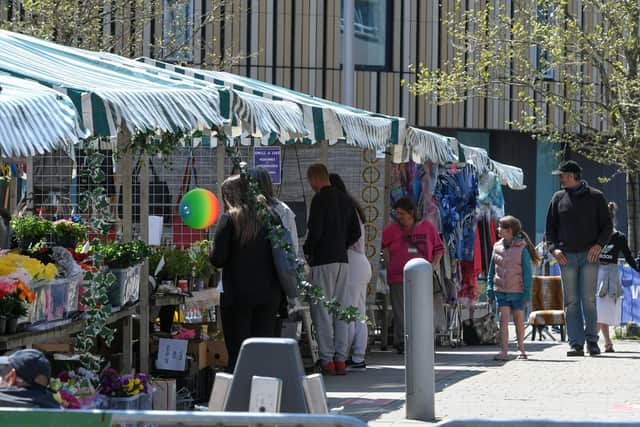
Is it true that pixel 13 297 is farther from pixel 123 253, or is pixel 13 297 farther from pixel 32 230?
pixel 32 230

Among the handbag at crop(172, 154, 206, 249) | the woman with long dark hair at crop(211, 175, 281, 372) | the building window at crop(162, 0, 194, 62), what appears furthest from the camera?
the building window at crop(162, 0, 194, 62)

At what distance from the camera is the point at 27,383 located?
6.36m

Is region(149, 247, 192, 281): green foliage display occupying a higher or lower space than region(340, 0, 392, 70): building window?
lower

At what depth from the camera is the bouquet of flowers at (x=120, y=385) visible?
8822 mm

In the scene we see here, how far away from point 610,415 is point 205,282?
4.03 metres

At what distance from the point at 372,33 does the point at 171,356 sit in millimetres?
24754

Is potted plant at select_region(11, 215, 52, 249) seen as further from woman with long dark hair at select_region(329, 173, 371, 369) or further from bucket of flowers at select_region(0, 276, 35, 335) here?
woman with long dark hair at select_region(329, 173, 371, 369)

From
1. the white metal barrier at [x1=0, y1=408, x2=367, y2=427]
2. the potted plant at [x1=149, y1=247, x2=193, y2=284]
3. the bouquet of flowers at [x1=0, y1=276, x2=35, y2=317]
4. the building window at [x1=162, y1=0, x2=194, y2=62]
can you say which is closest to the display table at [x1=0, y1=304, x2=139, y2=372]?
the bouquet of flowers at [x1=0, y1=276, x2=35, y2=317]

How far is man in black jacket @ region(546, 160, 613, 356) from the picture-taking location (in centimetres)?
1472

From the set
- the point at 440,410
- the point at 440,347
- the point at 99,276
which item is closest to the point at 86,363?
the point at 99,276

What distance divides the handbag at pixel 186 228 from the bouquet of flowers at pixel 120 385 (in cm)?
444

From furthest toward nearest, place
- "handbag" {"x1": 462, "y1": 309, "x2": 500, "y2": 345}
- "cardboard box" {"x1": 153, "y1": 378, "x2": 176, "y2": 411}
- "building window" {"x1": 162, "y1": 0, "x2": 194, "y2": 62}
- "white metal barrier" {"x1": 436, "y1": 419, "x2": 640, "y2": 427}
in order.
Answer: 1. "building window" {"x1": 162, "y1": 0, "x2": 194, "y2": 62}
2. "handbag" {"x1": 462, "y1": 309, "x2": 500, "y2": 345}
3. "cardboard box" {"x1": 153, "y1": 378, "x2": 176, "y2": 411}
4. "white metal barrier" {"x1": 436, "y1": 419, "x2": 640, "y2": 427}

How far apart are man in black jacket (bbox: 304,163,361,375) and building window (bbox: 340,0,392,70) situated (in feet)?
70.7

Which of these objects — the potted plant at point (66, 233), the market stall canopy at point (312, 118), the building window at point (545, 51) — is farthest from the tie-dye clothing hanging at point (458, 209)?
the potted plant at point (66, 233)
